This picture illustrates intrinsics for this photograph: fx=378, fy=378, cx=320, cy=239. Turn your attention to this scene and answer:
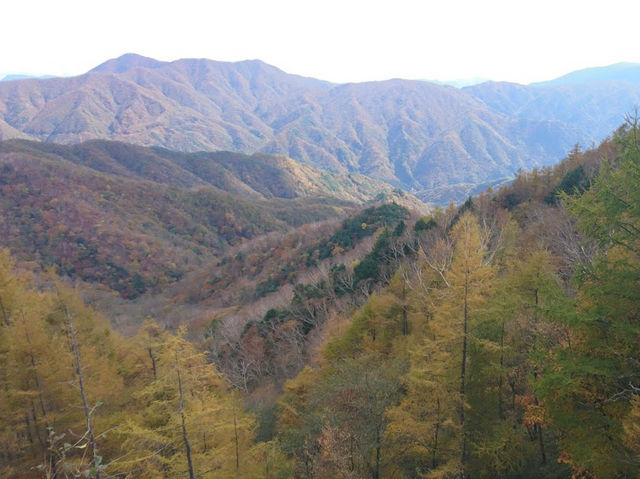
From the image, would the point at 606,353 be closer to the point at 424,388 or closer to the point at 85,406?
the point at 424,388

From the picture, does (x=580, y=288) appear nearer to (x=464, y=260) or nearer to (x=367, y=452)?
(x=464, y=260)

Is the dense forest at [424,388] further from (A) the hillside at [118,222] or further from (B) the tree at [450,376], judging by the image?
(A) the hillside at [118,222]

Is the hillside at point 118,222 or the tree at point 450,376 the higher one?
the tree at point 450,376

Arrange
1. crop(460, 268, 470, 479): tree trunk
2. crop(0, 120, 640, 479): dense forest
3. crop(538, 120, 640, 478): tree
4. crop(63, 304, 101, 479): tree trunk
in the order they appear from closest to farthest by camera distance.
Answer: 1. crop(63, 304, 101, 479): tree trunk
2. crop(538, 120, 640, 478): tree
3. crop(0, 120, 640, 479): dense forest
4. crop(460, 268, 470, 479): tree trunk

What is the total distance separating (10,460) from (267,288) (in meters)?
55.8

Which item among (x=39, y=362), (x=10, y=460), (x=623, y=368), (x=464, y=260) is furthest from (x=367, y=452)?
(x=10, y=460)

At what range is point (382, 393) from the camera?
1422 centimetres

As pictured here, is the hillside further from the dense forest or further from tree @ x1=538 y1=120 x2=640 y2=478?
tree @ x1=538 y1=120 x2=640 y2=478

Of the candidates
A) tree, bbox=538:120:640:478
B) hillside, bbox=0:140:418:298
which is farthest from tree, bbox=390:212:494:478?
hillside, bbox=0:140:418:298

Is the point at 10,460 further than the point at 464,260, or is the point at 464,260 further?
the point at 10,460

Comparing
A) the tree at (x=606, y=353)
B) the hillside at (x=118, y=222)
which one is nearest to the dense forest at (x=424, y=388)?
the tree at (x=606, y=353)

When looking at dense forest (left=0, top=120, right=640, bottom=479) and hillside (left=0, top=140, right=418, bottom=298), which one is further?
hillside (left=0, top=140, right=418, bottom=298)

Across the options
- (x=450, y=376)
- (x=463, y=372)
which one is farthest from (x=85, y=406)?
(x=463, y=372)

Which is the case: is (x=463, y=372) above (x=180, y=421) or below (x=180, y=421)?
above
